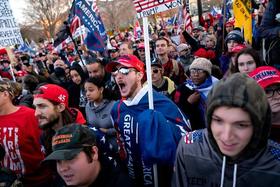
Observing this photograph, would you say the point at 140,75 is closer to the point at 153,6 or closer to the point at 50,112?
the point at 153,6

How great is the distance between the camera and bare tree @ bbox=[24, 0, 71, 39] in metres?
44.3

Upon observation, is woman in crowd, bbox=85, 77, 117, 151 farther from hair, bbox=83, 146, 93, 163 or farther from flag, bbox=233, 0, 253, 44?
flag, bbox=233, 0, 253, 44

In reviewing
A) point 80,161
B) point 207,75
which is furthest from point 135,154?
point 207,75

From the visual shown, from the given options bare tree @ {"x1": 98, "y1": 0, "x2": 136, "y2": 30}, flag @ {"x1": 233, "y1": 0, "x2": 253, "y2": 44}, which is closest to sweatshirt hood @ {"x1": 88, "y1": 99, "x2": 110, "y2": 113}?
flag @ {"x1": 233, "y1": 0, "x2": 253, "y2": 44}

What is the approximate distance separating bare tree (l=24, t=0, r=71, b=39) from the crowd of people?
42.3 metres

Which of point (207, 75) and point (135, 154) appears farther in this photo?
point (207, 75)

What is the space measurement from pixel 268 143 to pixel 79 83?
14.9 feet

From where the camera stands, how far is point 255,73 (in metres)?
2.68

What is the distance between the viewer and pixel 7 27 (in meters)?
5.28

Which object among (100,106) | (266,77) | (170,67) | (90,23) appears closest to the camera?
(266,77)

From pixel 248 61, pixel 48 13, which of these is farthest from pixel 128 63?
pixel 48 13

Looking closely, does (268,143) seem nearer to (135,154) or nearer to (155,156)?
(155,156)

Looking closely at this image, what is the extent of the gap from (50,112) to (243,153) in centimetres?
212

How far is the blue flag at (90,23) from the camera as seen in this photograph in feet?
22.7
